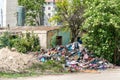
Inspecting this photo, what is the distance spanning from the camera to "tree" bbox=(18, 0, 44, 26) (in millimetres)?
59900

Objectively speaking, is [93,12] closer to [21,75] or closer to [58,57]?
[58,57]

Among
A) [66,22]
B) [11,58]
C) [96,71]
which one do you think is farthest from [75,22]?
[11,58]

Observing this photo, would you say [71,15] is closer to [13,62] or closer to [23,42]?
[23,42]

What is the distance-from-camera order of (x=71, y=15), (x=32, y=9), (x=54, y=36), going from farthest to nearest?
(x=32, y=9), (x=71, y=15), (x=54, y=36)

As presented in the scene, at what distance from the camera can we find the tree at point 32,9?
197 feet

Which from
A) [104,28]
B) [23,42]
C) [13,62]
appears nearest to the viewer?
[13,62]

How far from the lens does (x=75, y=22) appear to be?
35.3 meters

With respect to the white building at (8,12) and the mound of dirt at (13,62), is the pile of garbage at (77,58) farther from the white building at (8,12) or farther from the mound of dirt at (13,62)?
the white building at (8,12)

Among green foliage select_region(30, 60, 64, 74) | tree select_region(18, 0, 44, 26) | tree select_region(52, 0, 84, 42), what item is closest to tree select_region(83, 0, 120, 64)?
green foliage select_region(30, 60, 64, 74)

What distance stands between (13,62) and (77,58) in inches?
278

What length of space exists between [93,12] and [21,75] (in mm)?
9379

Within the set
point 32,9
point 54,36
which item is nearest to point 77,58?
point 54,36

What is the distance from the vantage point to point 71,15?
117ft

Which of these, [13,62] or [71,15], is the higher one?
[71,15]
